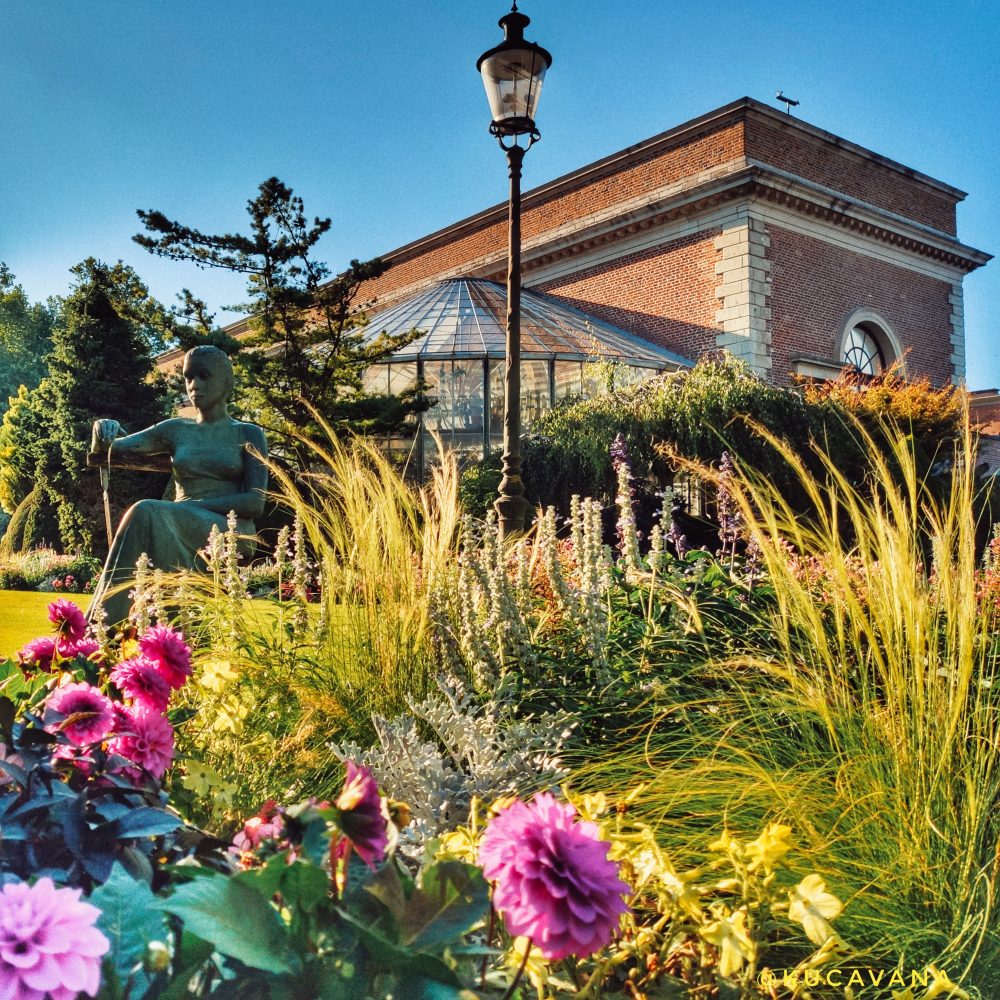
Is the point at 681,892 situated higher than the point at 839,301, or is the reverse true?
the point at 839,301

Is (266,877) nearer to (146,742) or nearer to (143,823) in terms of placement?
(143,823)

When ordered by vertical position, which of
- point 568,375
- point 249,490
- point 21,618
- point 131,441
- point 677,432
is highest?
point 568,375

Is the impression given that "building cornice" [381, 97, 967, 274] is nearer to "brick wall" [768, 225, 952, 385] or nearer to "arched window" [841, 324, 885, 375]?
"brick wall" [768, 225, 952, 385]

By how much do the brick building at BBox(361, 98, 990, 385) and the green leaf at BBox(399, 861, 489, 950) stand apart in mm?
18733

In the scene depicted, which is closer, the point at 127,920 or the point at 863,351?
the point at 127,920

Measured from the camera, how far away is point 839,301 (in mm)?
20719

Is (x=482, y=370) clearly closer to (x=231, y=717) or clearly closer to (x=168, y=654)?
(x=231, y=717)

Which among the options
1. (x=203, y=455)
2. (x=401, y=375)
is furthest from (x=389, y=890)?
(x=401, y=375)

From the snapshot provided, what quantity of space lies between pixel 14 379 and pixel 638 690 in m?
51.0

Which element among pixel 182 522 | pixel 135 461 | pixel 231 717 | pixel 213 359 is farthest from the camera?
pixel 135 461

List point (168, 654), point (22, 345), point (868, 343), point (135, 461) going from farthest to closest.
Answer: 1. point (22, 345)
2. point (868, 343)
3. point (135, 461)
4. point (168, 654)

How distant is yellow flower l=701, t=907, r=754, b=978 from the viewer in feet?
4.08

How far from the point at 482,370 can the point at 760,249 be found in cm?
697

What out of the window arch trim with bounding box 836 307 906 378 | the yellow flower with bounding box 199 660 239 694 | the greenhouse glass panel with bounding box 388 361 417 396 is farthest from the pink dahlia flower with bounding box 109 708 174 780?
the window arch trim with bounding box 836 307 906 378
